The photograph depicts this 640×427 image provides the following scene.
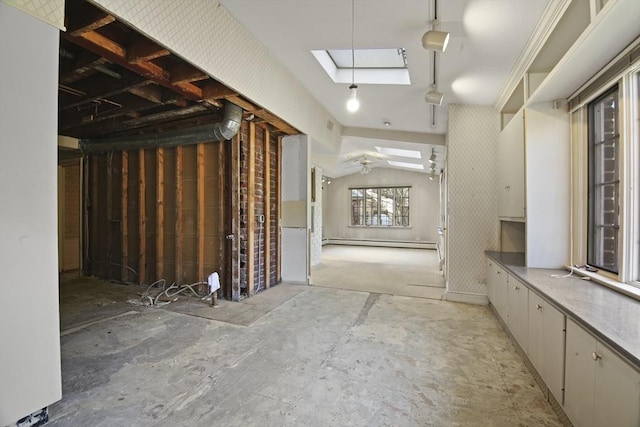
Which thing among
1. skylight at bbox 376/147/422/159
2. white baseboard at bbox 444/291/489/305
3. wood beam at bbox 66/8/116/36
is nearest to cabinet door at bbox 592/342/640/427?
white baseboard at bbox 444/291/489/305

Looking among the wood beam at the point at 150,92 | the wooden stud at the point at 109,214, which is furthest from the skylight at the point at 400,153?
the wooden stud at the point at 109,214

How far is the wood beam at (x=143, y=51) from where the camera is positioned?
97.7 inches

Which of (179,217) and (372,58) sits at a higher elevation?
(372,58)

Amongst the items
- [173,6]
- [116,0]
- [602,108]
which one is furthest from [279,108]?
[602,108]

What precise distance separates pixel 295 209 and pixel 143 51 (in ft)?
10.5

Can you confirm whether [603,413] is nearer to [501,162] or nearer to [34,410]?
[34,410]

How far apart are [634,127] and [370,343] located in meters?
2.71

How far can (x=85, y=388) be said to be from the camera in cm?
209

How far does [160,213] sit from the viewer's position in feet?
15.6

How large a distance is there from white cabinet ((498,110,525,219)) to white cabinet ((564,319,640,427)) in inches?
72.1

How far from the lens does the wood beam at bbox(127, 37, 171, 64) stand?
8.14ft

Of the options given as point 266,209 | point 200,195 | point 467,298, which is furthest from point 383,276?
point 200,195

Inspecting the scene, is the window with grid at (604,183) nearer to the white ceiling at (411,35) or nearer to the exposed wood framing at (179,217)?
the white ceiling at (411,35)

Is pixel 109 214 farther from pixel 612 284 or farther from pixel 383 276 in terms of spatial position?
pixel 612 284
